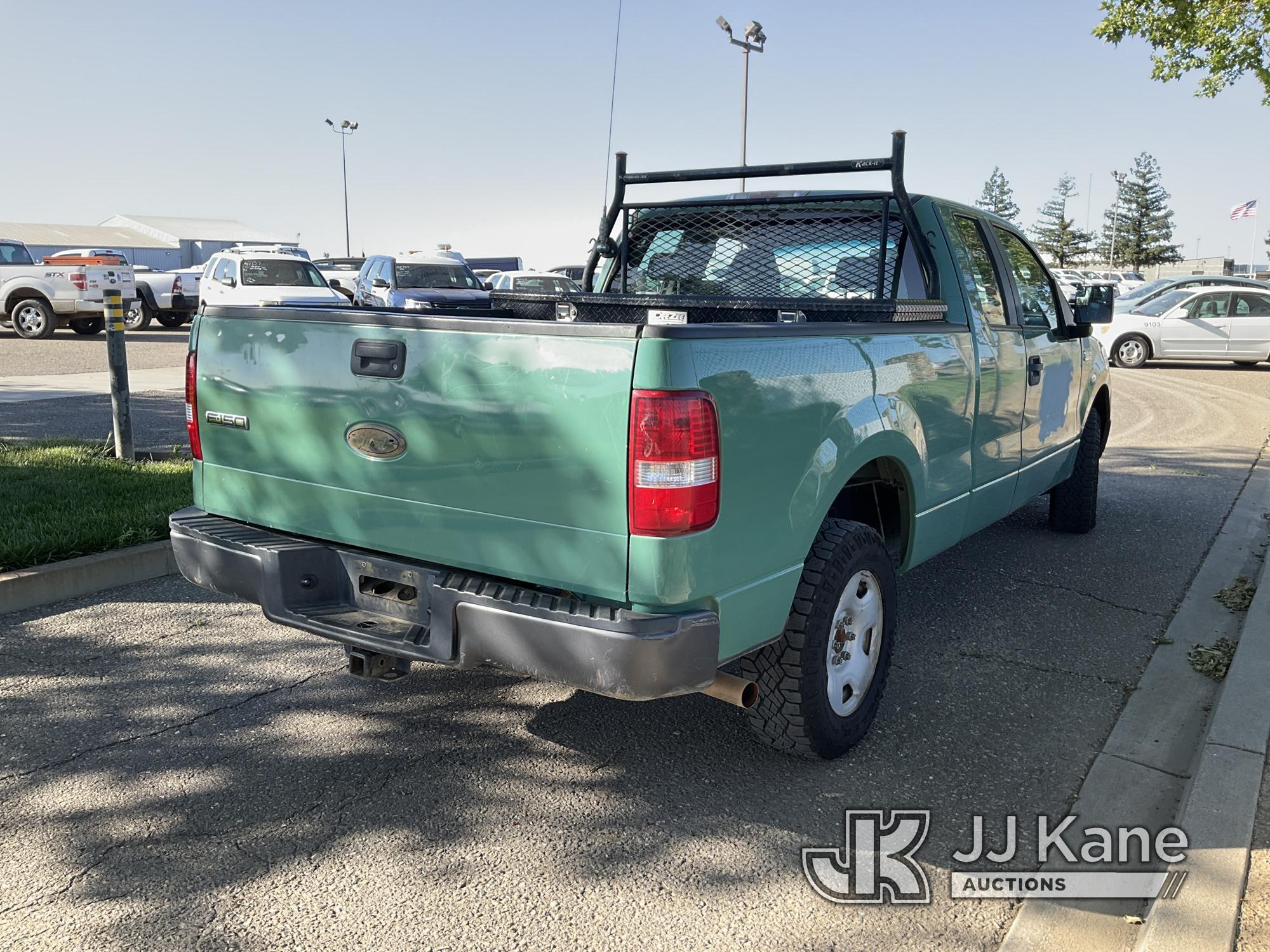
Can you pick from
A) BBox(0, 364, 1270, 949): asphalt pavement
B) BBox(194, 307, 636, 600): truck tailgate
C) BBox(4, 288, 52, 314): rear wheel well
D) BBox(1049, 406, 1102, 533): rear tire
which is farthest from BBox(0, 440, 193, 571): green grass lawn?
BBox(4, 288, 52, 314): rear wheel well

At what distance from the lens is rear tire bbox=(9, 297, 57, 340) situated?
2052 cm

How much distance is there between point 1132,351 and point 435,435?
19345 millimetres

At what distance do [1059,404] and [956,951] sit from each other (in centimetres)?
367

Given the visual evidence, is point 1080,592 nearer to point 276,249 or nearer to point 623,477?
point 623,477

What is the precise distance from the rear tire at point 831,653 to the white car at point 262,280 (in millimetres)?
17854

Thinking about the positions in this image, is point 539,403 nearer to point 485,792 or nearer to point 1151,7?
point 485,792

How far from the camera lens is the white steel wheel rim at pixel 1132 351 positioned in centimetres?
1947

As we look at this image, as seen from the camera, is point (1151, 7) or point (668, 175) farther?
point (1151, 7)

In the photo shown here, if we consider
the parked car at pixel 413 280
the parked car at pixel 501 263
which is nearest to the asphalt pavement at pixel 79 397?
the parked car at pixel 413 280

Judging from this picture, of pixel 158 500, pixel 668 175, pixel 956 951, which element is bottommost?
pixel 956 951

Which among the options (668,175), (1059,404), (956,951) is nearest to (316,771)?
(956,951)

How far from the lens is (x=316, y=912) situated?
2727 mm

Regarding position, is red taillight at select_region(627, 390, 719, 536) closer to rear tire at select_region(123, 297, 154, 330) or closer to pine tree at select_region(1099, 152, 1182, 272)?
rear tire at select_region(123, 297, 154, 330)

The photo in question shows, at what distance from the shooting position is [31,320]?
20.7 metres
